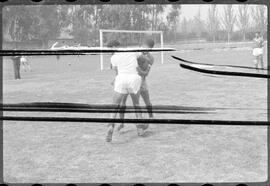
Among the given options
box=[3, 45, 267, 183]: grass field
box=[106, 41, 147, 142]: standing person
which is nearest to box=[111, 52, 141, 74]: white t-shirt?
box=[106, 41, 147, 142]: standing person

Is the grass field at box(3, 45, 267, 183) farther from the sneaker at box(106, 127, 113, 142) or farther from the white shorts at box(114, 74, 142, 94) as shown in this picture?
the white shorts at box(114, 74, 142, 94)

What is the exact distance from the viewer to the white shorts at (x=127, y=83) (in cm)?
403

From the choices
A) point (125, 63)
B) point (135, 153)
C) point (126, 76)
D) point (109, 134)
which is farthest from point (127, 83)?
point (135, 153)

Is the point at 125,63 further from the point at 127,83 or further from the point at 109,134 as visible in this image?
the point at 109,134

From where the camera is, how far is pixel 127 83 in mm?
4062

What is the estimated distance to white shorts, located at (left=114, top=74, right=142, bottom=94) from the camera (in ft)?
13.2

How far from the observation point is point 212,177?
3.05m

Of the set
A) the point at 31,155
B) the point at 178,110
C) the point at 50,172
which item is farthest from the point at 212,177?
the point at 178,110

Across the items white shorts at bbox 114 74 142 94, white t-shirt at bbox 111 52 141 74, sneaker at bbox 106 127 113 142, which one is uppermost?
white t-shirt at bbox 111 52 141 74

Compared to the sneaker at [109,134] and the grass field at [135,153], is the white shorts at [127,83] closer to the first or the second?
the sneaker at [109,134]

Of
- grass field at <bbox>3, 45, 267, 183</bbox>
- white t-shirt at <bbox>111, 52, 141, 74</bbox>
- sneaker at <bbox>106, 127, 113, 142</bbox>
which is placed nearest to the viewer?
grass field at <bbox>3, 45, 267, 183</bbox>

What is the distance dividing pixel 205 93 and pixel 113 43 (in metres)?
4.88

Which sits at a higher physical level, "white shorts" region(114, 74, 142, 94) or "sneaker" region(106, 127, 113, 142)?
"white shorts" region(114, 74, 142, 94)

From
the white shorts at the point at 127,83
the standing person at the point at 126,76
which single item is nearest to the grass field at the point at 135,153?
the standing person at the point at 126,76
